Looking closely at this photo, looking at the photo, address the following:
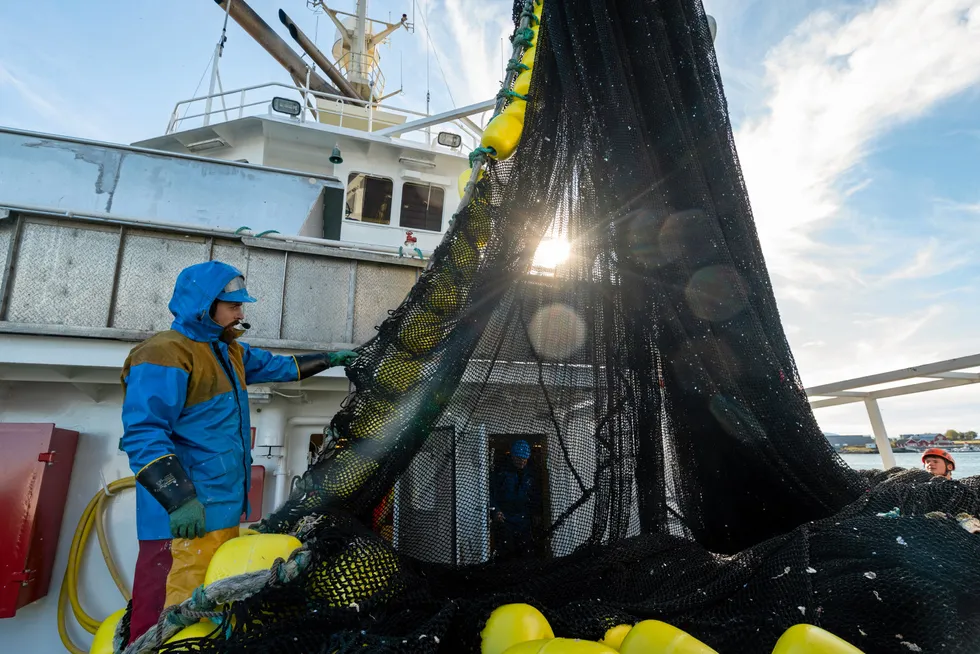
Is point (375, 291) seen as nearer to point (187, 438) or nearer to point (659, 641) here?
point (187, 438)

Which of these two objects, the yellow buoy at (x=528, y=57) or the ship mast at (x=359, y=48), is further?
the ship mast at (x=359, y=48)

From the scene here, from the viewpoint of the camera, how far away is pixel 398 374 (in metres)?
1.77

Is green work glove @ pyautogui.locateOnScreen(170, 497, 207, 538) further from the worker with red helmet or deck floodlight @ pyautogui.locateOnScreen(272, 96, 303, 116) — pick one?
deck floodlight @ pyautogui.locateOnScreen(272, 96, 303, 116)

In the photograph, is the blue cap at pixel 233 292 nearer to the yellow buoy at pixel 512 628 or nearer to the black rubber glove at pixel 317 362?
the black rubber glove at pixel 317 362

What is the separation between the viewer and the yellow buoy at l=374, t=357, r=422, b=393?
69.0 inches

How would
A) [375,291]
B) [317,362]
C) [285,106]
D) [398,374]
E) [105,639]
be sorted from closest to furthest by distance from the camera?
[398,374], [105,639], [317,362], [375,291], [285,106]

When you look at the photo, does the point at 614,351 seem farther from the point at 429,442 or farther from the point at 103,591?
the point at 103,591

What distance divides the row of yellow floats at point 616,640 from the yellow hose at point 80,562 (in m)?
3.65

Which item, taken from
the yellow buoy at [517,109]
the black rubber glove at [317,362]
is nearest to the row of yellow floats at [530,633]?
the black rubber glove at [317,362]

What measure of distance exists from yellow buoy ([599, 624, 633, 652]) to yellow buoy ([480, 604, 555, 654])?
146 millimetres

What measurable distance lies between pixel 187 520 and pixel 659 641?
5.20ft

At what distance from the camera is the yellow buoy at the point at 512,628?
1223mm

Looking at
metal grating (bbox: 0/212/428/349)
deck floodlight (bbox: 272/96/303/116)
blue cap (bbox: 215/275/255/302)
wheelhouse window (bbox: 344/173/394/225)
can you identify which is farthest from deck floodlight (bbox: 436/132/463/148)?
blue cap (bbox: 215/275/255/302)

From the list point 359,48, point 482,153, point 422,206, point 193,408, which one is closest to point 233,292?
point 193,408
